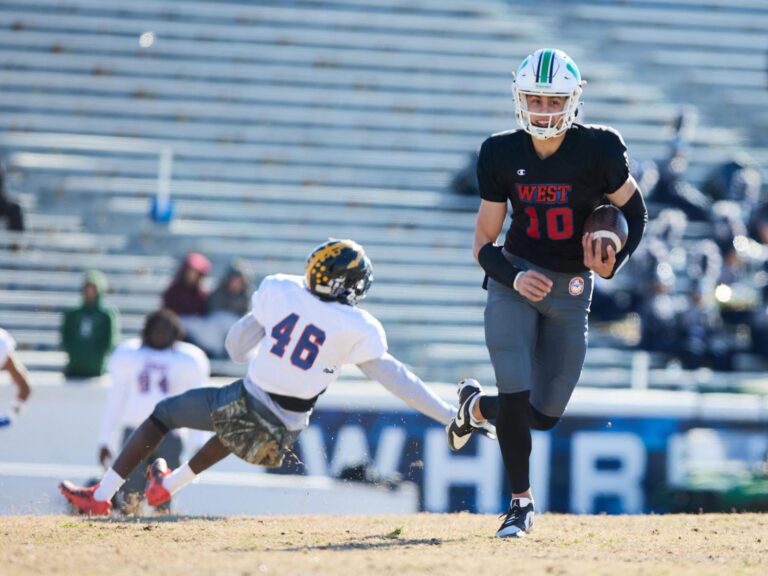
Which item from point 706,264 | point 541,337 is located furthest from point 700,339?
point 541,337

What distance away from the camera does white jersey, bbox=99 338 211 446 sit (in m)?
9.49

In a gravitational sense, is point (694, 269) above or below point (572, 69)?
below

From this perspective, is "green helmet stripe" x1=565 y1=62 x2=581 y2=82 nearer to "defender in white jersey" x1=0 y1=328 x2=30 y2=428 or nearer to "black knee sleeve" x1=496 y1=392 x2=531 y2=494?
"black knee sleeve" x1=496 y1=392 x2=531 y2=494

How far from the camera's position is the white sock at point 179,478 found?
7.03 m

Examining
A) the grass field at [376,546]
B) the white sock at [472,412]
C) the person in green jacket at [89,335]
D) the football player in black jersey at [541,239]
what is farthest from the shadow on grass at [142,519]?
the person in green jacket at [89,335]

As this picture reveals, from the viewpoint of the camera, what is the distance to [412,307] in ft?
45.0

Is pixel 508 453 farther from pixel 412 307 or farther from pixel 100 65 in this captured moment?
pixel 100 65

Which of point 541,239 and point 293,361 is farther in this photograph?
point 293,361

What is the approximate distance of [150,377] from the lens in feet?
31.1

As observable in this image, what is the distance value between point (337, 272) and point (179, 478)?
136 centimetres

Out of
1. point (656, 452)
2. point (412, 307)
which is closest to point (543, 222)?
point (656, 452)

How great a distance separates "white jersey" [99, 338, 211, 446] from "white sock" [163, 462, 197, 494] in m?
2.39

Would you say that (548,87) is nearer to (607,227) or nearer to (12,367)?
(607,227)

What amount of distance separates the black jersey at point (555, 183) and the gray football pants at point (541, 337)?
11 centimetres
